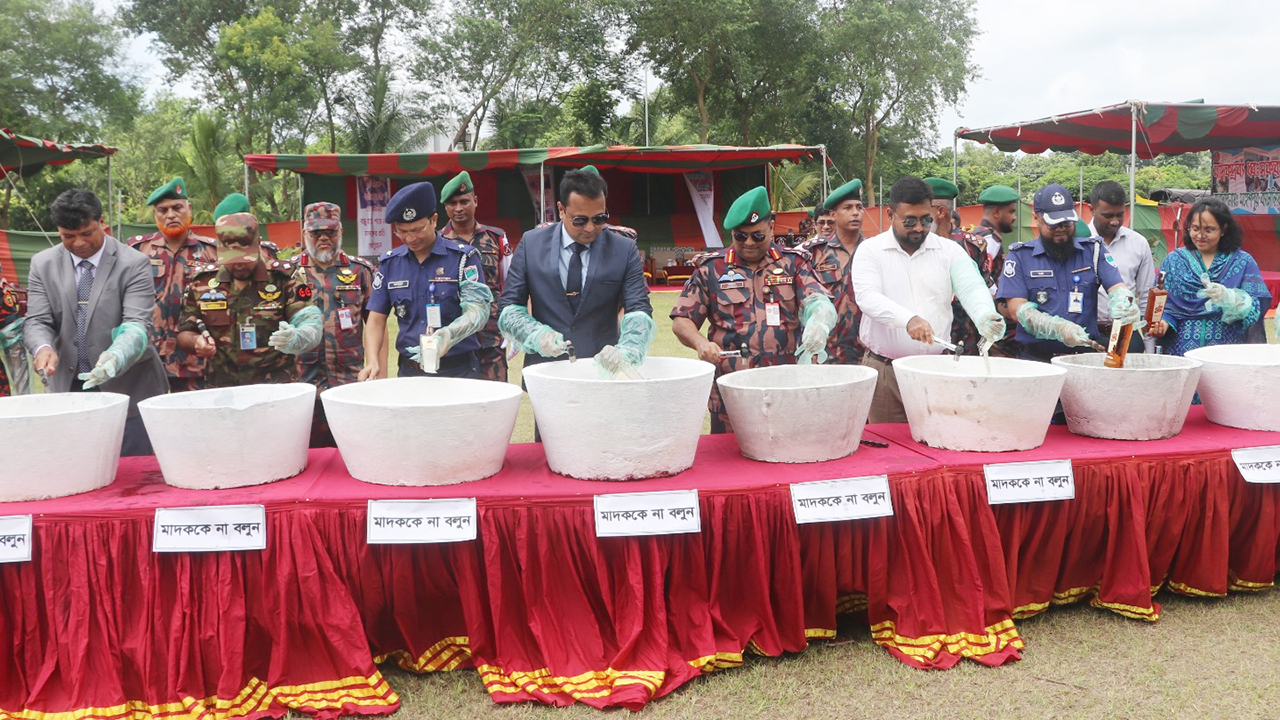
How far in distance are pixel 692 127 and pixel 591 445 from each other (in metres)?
22.9

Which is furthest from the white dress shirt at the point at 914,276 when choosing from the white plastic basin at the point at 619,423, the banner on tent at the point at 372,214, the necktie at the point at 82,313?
the banner on tent at the point at 372,214

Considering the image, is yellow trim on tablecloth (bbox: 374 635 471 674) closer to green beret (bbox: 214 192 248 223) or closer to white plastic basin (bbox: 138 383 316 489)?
white plastic basin (bbox: 138 383 316 489)

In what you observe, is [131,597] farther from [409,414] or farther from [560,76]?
[560,76]

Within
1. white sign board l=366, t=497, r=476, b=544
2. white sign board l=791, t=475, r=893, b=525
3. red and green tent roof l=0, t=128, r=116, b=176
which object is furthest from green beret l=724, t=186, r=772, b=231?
red and green tent roof l=0, t=128, r=116, b=176

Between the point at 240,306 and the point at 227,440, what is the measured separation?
4.56ft

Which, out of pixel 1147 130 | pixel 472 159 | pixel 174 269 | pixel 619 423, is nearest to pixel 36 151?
pixel 472 159

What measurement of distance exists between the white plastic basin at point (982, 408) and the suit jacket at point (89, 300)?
2464mm

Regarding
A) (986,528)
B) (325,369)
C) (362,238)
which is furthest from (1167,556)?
(362,238)

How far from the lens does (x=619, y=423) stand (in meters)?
2.14

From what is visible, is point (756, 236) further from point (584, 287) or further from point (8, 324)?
point (8, 324)

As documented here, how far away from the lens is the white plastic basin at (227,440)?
2.10 meters

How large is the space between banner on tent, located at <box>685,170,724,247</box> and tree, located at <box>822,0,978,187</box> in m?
9.29

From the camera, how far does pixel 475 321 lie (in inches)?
109

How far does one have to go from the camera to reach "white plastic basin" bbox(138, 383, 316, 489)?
2104 millimetres
